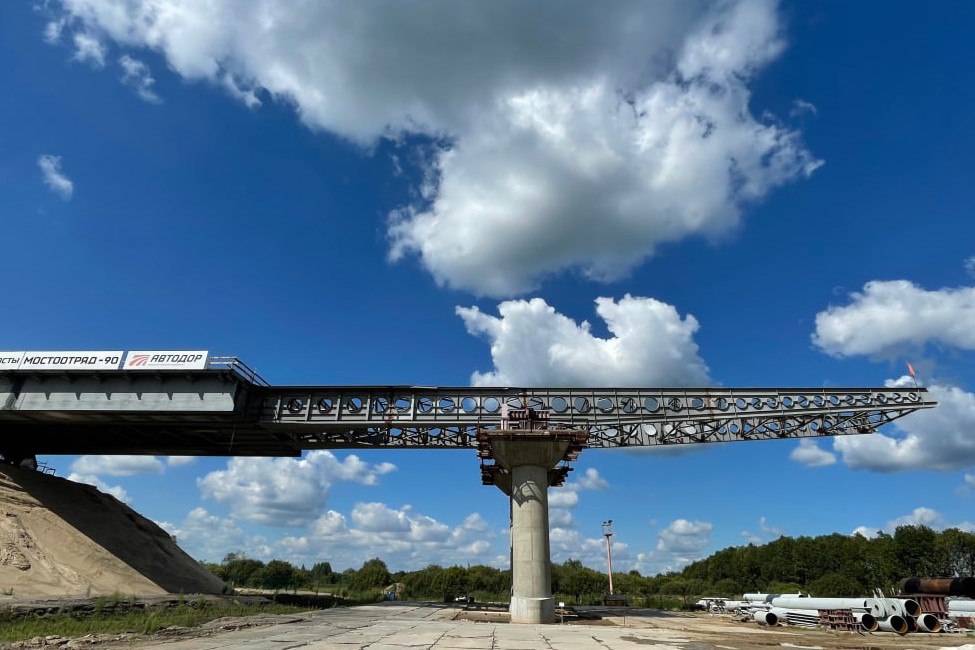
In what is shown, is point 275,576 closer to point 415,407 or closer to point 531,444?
point 415,407

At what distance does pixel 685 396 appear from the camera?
32.6 m

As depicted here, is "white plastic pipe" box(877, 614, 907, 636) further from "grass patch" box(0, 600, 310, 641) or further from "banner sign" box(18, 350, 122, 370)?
"banner sign" box(18, 350, 122, 370)

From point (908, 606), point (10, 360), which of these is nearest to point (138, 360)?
point (10, 360)

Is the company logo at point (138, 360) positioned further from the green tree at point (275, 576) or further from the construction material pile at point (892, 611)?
the green tree at point (275, 576)

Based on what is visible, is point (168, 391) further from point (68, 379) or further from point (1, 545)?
point (1, 545)

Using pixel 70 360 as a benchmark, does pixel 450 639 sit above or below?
below

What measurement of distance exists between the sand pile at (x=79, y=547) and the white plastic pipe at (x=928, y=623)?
139 ft

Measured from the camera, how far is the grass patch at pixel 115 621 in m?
18.6

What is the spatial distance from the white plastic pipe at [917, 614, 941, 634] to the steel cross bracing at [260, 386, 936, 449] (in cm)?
985

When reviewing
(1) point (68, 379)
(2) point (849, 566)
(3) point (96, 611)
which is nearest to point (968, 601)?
(3) point (96, 611)

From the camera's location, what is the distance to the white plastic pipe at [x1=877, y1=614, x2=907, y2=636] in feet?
88.7

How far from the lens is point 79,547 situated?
34344 mm

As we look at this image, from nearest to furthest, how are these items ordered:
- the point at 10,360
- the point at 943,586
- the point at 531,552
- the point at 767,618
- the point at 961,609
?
the point at 531,552 < the point at 961,609 < the point at 10,360 < the point at 767,618 < the point at 943,586

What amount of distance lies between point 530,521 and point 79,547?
1153 inches
